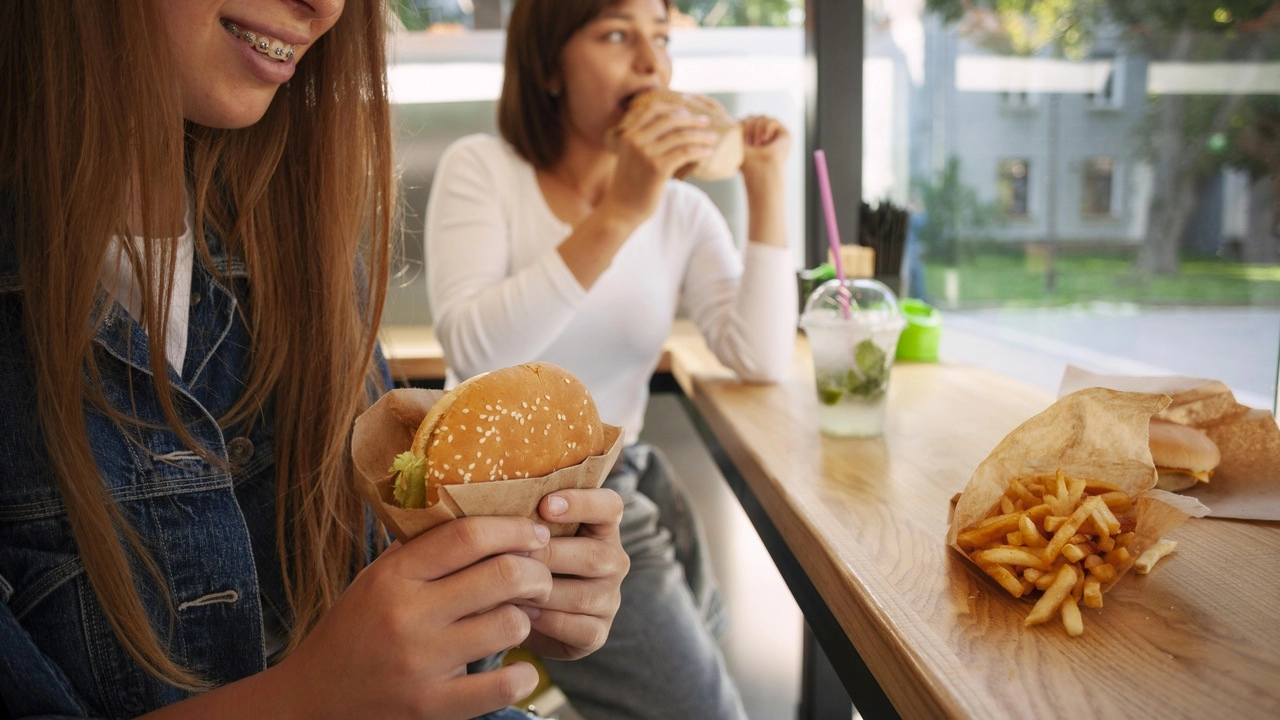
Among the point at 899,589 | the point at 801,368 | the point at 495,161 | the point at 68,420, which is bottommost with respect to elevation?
the point at 801,368

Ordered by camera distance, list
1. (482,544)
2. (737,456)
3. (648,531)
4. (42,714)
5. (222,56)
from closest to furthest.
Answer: (482,544) → (42,714) → (222,56) → (737,456) → (648,531)

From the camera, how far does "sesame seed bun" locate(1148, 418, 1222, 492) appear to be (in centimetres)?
99

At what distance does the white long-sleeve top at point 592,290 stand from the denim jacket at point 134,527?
79 cm

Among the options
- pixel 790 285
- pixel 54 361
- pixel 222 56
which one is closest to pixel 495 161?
pixel 790 285

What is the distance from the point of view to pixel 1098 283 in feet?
6.52

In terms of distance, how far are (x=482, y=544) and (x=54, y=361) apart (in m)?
0.47

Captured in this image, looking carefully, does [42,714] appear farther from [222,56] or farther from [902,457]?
[902,457]

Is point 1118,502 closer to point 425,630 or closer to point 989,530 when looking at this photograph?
point 989,530

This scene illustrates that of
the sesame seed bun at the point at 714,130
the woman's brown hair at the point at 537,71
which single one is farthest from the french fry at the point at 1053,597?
the woman's brown hair at the point at 537,71

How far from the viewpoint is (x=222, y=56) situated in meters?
0.94

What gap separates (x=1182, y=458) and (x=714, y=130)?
1228 millimetres

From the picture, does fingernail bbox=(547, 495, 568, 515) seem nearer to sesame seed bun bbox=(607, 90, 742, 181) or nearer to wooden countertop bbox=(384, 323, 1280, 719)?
wooden countertop bbox=(384, 323, 1280, 719)

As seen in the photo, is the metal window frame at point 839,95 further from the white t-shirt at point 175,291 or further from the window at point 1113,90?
the white t-shirt at point 175,291

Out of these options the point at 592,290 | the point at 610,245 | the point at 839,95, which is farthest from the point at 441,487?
→ the point at 839,95
